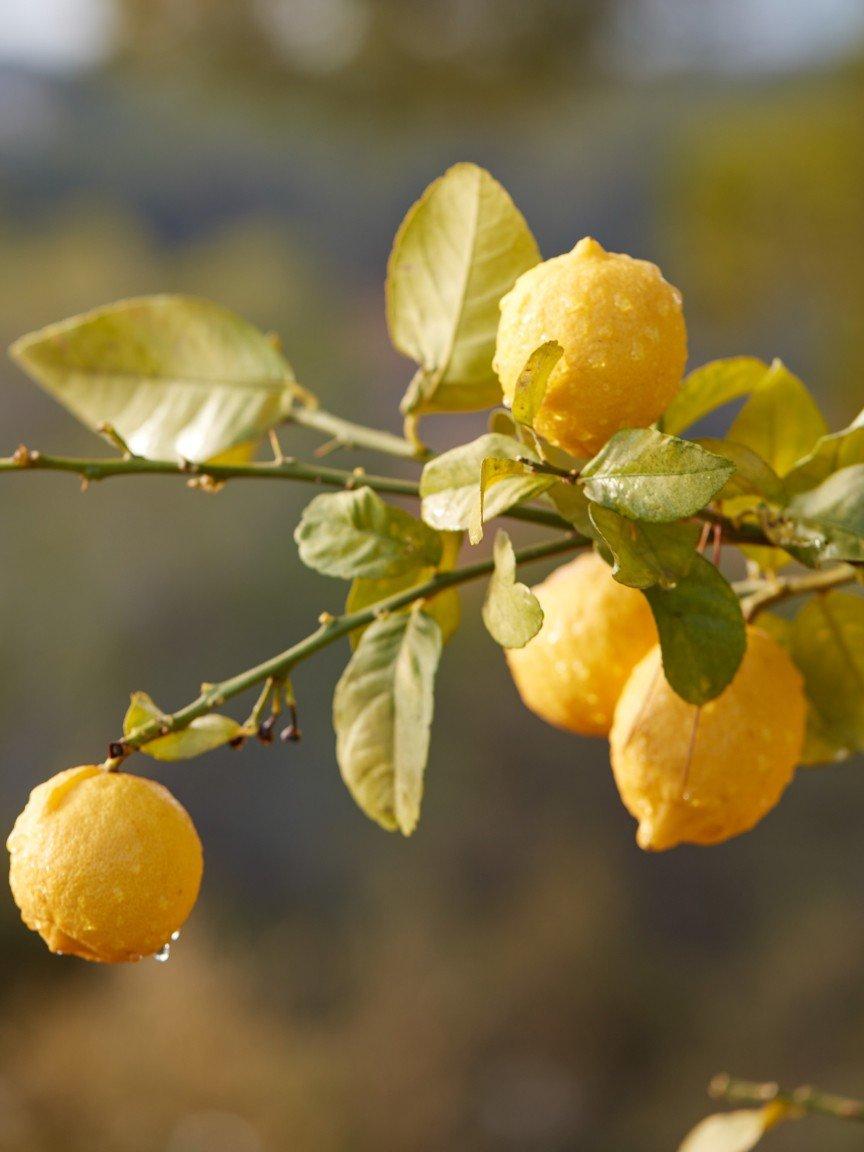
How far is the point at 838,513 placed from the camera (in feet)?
0.81

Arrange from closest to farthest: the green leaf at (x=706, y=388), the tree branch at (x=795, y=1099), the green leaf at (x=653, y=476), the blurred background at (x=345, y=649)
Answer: the green leaf at (x=653, y=476)
the green leaf at (x=706, y=388)
the tree branch at (x=795, y=1099)
the blurred background at (x=345, y=649)

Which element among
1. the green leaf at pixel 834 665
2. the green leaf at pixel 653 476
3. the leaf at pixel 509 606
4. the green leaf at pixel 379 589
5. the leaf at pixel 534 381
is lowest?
the green leaf at pixel 834 665

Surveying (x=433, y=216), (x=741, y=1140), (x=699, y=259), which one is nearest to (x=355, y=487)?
(x=433, y=216)

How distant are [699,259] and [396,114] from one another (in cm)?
112

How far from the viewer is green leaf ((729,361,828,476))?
308mm

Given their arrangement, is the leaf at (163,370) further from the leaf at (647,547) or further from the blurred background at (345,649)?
the blurred background at (345,649)

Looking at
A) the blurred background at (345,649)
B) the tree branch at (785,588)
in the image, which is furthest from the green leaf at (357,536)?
the blurred background at (345,649)

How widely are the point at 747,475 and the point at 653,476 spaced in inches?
→ 2.2

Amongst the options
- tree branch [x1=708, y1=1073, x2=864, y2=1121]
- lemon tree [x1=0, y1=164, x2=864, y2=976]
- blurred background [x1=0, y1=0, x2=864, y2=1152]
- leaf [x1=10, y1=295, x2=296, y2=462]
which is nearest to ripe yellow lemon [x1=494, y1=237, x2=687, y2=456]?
lemon tree [x1=0, y1=164, x2=864, y2=976]

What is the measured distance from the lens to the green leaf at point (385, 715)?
270mm

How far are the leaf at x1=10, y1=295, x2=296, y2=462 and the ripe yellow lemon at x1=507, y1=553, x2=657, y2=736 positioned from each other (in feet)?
0.32

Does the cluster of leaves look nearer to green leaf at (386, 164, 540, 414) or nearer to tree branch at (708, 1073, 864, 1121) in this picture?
green leaf at (386, 164, 540, 414)

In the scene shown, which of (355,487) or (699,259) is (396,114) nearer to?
(699,259)

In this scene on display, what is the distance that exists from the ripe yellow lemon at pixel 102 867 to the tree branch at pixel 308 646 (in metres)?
0.01
